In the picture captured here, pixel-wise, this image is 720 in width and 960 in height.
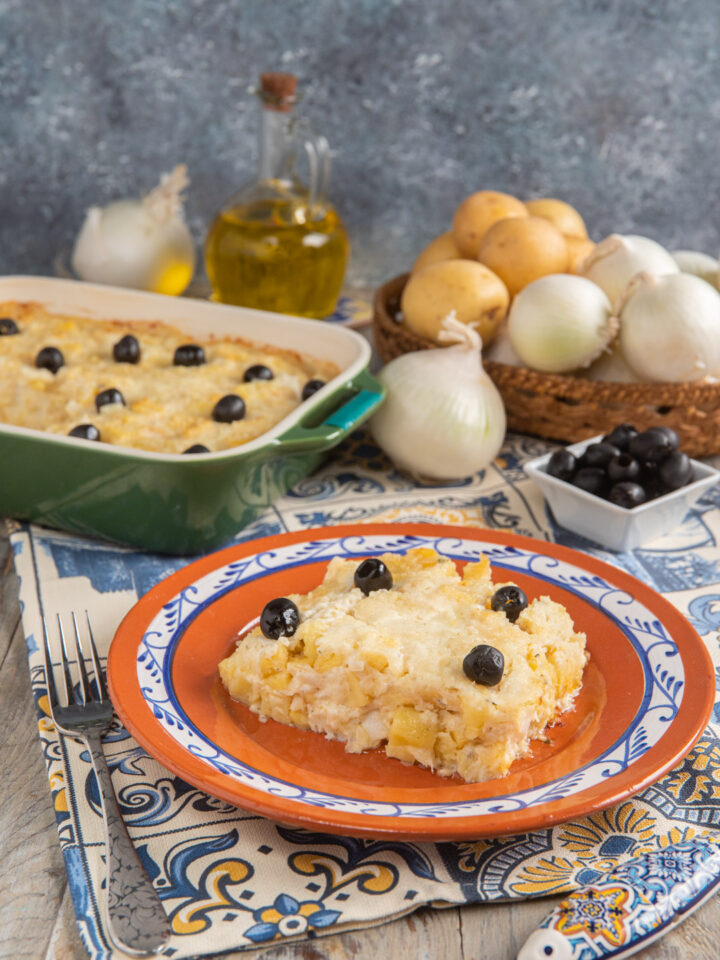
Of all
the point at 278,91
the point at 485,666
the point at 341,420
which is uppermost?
the point at 278,91

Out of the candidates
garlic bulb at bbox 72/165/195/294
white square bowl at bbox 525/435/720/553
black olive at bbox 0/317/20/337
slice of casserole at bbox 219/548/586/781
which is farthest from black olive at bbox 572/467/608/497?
garlic bulb at bbox 72/165/195/294

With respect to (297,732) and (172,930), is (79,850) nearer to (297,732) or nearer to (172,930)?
(172,930)

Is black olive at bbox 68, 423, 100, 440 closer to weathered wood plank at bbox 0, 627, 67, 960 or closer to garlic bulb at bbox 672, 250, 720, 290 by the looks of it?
weathered wood plank at bbox 0, 627, 67, 960

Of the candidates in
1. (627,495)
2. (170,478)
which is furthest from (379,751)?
(627,495)

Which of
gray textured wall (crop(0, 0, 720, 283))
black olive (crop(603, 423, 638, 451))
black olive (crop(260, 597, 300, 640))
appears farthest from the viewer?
gray textured wall (crop(0, 0, 720, 283))

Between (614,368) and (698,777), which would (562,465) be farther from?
(698,777)

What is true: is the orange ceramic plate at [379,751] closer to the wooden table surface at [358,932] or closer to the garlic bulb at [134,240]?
the wooden table surface at [358,932]
